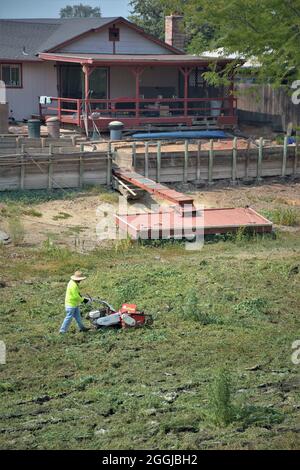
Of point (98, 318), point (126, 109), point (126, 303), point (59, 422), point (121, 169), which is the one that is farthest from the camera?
point (126, 109)

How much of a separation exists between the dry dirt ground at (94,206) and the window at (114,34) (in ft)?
39.1

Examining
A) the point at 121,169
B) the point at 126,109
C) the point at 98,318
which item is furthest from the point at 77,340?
the point at 126,109

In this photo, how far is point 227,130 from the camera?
39781 mm

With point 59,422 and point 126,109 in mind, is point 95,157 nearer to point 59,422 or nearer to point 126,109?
point 126,109

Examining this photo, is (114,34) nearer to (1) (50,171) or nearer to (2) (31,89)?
(2) (31,89)

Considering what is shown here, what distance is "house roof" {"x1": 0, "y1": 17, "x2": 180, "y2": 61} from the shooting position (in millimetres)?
40156

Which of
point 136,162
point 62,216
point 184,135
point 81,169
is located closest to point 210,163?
point 136,162

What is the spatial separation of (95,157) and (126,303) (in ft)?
41.7

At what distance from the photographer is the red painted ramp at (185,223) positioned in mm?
24453

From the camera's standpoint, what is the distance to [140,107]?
3966 cm

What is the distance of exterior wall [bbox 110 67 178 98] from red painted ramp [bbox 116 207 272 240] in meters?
14.9

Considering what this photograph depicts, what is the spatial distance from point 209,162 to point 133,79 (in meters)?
10.1

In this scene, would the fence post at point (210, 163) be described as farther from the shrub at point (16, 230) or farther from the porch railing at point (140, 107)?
the shrub at point (16, 230)

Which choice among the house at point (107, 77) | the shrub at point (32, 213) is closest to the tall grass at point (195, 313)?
the shrub at point (32, 213)
